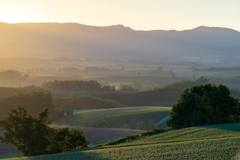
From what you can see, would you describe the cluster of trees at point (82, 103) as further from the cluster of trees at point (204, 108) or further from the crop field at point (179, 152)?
the crop field at point (179, 152)

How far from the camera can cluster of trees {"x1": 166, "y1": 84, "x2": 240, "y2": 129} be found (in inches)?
1367

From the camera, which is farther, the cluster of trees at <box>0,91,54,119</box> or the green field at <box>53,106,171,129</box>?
the cluster of trees at <box>0,91,54,119</box>

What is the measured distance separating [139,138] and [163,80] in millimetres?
144351

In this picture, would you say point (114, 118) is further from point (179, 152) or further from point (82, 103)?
point (179, 152)

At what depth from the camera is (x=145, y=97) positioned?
112 meters

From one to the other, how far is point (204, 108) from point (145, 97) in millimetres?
75115

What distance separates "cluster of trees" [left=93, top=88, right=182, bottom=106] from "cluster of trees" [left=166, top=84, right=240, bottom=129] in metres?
66.7

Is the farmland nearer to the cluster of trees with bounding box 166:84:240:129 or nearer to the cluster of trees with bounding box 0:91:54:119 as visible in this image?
the cluster of trees with bounding box 166:84:240:129

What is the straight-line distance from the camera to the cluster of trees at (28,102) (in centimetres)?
6772

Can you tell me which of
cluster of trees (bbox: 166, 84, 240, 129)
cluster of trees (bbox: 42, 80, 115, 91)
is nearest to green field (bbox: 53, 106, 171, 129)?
cluster of trees (bbox: 166, 84, 240, 129)

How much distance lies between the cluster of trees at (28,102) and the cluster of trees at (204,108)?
42.3m

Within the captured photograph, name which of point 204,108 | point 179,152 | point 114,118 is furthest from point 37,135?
point 114,118

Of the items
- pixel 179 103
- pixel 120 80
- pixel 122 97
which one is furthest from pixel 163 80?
Result: pixel 179 103

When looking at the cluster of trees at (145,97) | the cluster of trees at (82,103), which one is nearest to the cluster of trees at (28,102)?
the cluster of trees at (82,103)
